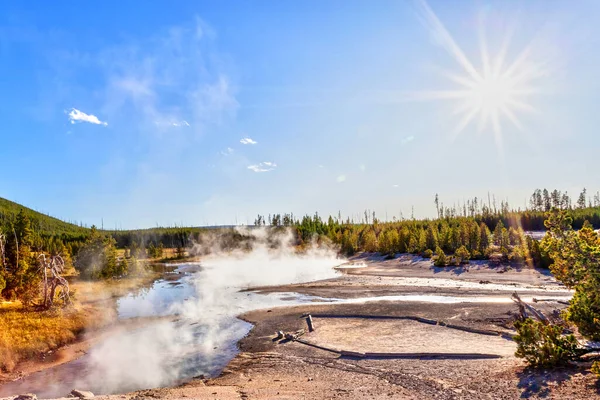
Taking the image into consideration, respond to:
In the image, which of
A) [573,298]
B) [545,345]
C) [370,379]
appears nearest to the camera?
[573,298]

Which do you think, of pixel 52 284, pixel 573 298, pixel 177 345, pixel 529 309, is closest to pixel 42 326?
pixel 52 284

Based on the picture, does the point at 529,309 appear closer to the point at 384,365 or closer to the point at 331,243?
the point at 384,365

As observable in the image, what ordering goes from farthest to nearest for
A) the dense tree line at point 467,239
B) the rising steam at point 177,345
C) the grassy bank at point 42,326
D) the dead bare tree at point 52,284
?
the dense tree line at point 467,239, the dead bare tree at point 52,284, the grassy bank at point 42,326, the rising steam at point 177,345

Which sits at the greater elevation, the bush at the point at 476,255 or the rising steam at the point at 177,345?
the bush at the point at 476,255

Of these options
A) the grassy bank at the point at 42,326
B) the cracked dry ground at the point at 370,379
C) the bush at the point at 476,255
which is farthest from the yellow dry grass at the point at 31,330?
the bush at the point at 476,255

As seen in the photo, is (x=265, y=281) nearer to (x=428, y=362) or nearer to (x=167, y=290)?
(x=167, y=290)

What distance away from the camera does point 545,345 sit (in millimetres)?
14438

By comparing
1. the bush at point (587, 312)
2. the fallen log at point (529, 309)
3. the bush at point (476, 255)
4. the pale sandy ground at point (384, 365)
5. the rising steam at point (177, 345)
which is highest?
the bush at point (587, 312)

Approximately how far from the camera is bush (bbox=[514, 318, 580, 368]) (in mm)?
14297

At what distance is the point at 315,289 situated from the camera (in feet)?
165

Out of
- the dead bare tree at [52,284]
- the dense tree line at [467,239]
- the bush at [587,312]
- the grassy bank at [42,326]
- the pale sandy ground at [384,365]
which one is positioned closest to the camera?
the bush at [587,312]

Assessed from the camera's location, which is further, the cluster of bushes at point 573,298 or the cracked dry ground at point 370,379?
the cracked dry ground at point 370,379

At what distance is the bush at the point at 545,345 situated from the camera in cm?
1430

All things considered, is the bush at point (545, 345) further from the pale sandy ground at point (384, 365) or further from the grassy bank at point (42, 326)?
the grassy bank at point (42, 326)
